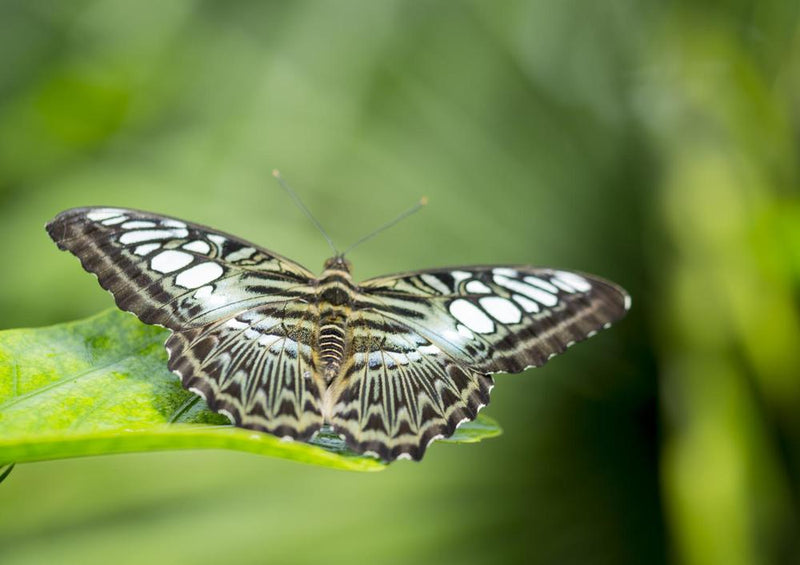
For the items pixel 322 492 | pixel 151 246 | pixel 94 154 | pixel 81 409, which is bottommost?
pixel 322 492

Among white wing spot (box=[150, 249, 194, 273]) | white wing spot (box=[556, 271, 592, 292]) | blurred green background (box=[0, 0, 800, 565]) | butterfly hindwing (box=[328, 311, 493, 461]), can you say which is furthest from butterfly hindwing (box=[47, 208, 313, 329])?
blurred green background (box=[0, 0, 800, 565])

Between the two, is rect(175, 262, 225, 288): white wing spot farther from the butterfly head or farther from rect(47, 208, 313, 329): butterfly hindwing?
the butterfly head

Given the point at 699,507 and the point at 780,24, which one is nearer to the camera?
the point at 699,507

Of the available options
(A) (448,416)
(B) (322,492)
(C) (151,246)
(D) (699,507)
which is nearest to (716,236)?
(D) (699,507)

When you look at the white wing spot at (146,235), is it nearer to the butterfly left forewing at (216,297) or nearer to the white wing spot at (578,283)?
the butterfly left forewing at (216,297)

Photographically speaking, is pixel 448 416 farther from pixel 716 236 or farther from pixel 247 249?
pixel 716 236

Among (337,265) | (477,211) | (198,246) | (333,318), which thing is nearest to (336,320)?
(333,318)
